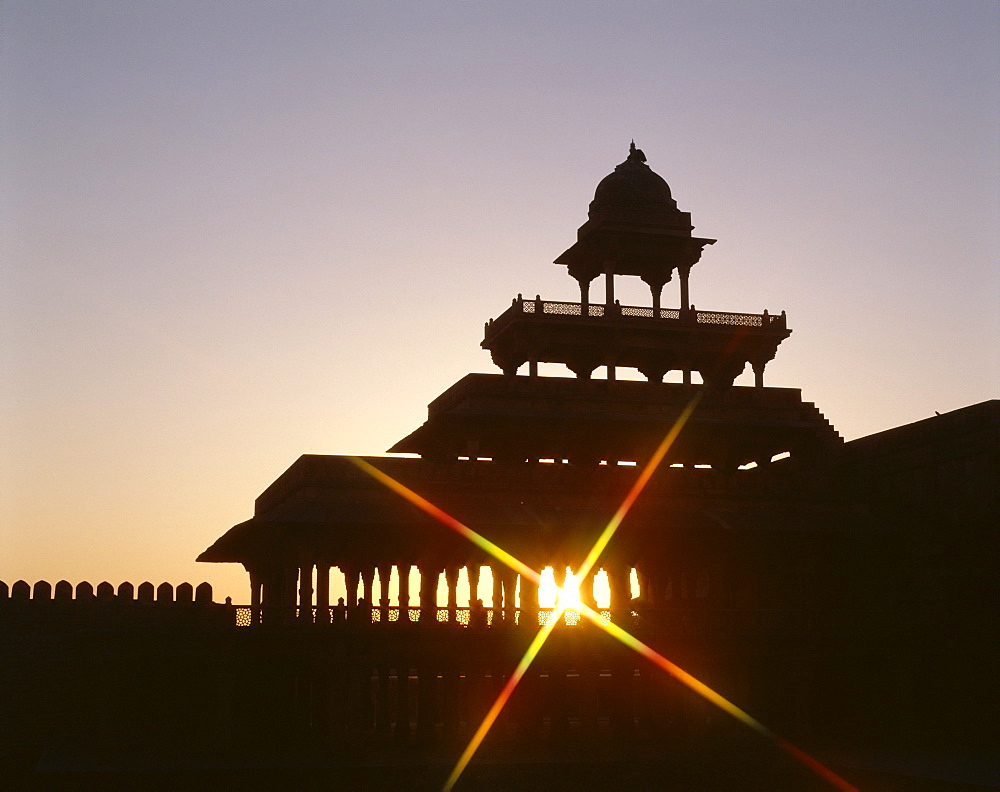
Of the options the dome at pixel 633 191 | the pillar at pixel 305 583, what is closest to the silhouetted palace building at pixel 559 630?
the pillar at pixel 305 583

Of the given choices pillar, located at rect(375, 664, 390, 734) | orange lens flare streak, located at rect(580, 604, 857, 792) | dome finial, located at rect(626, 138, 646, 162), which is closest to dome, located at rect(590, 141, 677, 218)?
dome finial, located at rect(626, 138, 646, 162)

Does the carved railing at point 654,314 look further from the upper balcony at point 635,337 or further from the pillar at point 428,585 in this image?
the pillar at point 428,585

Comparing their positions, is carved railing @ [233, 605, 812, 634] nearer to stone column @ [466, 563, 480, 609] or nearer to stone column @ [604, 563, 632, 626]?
stone column @ [604, 563, 632, 626]

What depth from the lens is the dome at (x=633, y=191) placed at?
2425 inches

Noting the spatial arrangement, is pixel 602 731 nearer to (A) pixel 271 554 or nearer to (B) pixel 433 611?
(B) pixel 433 611

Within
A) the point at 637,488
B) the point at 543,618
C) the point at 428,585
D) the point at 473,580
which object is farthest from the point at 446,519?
the point at 473,580

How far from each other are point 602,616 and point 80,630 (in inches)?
566

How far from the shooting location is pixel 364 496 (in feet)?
165

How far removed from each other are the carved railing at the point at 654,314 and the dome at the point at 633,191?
150 inches

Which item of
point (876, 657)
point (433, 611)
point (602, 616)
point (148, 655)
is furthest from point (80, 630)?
point (876, 657)

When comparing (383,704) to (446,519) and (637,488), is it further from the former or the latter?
(637,488)

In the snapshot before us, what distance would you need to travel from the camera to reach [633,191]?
61.8 meters

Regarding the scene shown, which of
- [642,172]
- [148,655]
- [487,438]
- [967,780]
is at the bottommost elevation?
[967,780]

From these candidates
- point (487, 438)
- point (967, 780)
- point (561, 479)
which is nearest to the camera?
point (967, 780)
